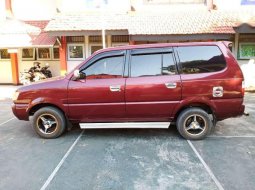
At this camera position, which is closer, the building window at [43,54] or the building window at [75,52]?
the building window at [75,52]

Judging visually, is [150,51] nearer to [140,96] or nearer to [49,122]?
[140,96]

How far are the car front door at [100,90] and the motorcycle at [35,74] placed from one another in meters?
9.30

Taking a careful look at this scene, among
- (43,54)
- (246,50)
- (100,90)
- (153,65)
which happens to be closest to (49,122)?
(100,90)

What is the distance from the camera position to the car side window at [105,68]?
6.34 meters

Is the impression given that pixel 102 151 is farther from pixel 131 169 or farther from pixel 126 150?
pixel 131 169

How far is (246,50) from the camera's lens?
46.0 ft

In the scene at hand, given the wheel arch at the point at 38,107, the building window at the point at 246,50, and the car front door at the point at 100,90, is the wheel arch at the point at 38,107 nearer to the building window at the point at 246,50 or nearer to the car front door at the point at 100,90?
the car front door at the point at 100,90

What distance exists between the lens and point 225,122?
7680 millimetres

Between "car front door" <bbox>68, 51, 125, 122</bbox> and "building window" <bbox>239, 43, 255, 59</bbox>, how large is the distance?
959 centimetres

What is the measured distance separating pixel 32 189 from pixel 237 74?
4.57 m

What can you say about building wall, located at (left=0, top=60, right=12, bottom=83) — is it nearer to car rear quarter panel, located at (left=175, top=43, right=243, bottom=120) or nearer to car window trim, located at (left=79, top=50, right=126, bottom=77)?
car window trim, located at (left=79, top=50, right=126, bottom=77)

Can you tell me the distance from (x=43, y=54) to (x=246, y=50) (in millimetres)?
10995

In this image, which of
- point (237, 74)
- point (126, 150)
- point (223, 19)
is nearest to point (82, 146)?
point (126, 150)

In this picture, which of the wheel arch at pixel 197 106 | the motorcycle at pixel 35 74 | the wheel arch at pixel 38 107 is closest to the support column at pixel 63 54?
the motorcycle at pixel 35 74
